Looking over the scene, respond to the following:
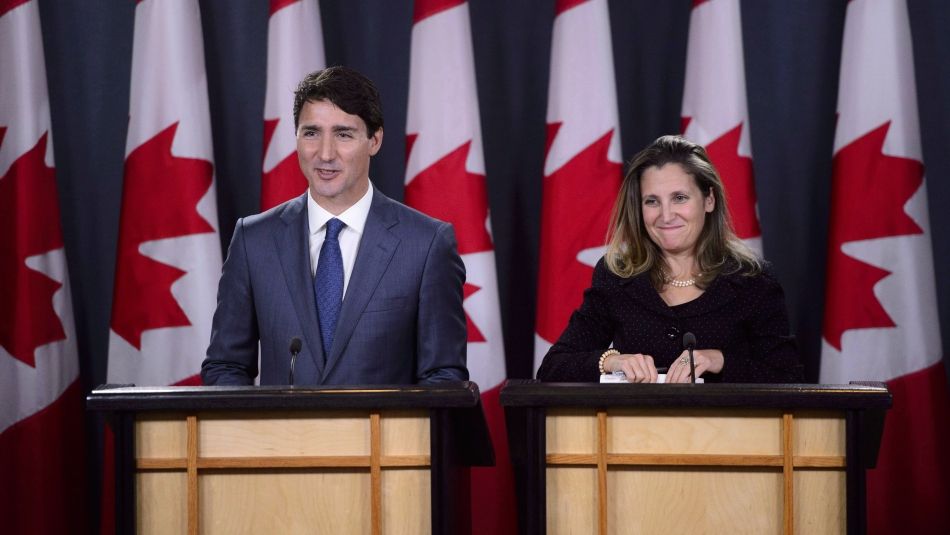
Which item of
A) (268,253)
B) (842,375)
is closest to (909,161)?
(842,375)

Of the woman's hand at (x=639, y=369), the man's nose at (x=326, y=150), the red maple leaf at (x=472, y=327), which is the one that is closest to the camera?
the woman's hand at (x=639, y=369)

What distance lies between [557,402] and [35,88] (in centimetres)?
273

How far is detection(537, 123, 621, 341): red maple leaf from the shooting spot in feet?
12.1

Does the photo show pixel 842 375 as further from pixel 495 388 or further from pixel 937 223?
pixel 495 388

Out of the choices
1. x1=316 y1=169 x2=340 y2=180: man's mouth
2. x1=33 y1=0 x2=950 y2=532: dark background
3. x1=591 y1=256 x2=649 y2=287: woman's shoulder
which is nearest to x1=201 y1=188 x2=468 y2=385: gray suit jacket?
x1=316 y1=169 x2=340 y2=180: man's mouth

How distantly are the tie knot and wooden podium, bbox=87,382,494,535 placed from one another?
2.67 ft

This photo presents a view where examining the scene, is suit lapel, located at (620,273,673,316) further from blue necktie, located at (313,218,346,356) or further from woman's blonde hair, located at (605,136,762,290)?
blue necktie, located at (313,218,346,356)

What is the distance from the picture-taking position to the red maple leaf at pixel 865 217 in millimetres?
3541

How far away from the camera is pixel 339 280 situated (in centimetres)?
261

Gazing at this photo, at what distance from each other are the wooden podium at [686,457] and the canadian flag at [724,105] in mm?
1820

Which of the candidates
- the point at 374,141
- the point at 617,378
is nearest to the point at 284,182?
the point at 374,141

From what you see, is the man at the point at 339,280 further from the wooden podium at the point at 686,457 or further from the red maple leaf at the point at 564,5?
the red maple leaf at the point at 564,5

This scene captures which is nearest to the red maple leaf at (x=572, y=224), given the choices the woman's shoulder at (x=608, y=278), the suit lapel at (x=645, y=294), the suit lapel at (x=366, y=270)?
the woman's shoulder at (x=608, y=278)

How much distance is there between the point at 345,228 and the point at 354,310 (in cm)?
25
